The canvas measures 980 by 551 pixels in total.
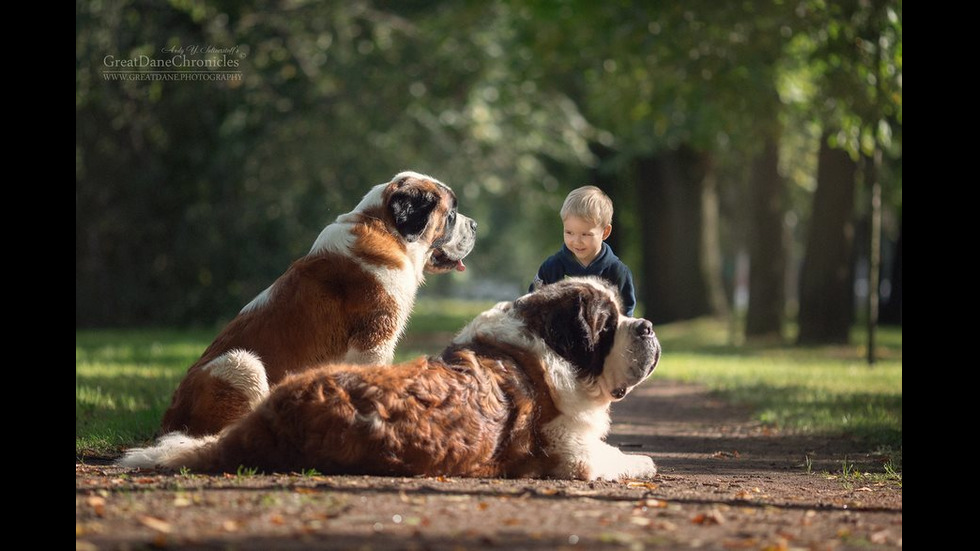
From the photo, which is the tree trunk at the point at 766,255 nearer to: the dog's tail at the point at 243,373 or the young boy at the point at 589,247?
the young boy at the point at 589,247

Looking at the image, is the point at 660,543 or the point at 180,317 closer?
the point at 660,543

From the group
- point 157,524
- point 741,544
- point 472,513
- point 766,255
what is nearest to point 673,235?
point 766,255

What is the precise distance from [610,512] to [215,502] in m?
1.93

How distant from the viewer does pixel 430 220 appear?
27.0 ft

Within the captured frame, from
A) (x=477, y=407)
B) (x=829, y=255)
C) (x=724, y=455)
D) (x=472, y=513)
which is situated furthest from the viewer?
(x=829, y=255)

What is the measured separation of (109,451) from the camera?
7.92 m

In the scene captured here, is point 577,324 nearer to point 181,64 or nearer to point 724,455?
point 724,455

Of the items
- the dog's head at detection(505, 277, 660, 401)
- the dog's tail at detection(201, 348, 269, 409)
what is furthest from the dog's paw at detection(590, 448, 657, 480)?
the dog's tail at detection(201, 348, 269, 409)

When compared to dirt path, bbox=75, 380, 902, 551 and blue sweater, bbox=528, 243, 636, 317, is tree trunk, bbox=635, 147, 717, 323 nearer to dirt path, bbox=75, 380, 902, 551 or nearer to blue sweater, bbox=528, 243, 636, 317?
blue sweater, bbox=528, 243, 636, 317

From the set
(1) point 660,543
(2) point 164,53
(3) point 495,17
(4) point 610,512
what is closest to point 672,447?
(4) point 610,512

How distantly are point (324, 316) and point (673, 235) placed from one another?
20506mm

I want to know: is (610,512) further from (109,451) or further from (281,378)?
(109,451)

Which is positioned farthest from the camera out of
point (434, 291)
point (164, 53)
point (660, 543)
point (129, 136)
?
point (434, 291)

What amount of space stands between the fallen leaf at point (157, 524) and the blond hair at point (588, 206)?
3949mm
